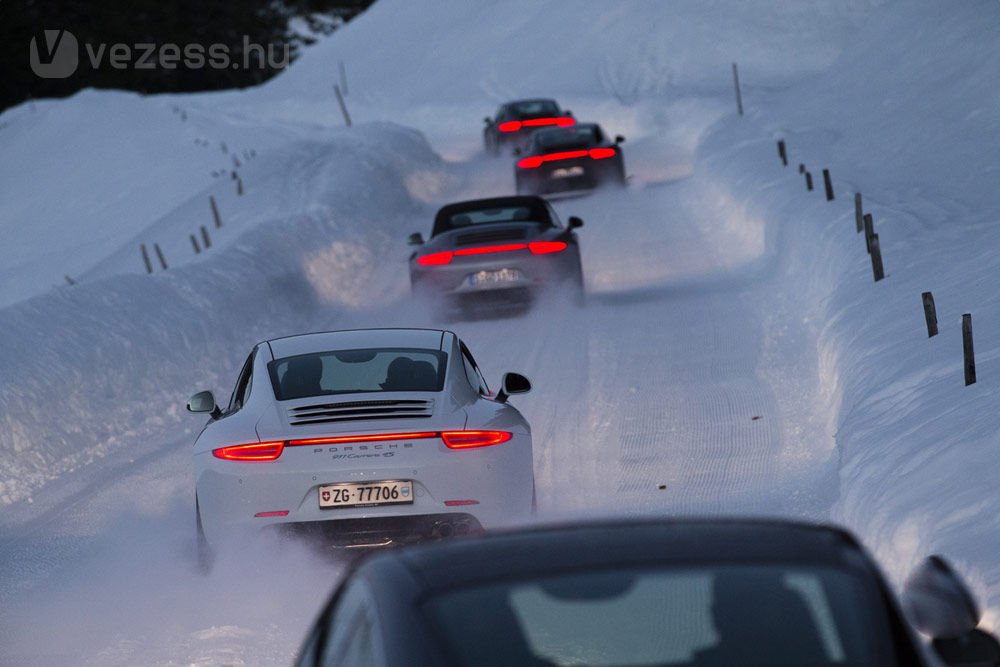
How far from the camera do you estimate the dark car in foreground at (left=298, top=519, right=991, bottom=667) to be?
3277mm

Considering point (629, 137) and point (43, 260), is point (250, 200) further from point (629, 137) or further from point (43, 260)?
point (43, 260)

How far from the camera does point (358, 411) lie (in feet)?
27.1

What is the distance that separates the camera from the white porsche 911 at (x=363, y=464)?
7.99m

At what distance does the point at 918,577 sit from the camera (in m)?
3.65

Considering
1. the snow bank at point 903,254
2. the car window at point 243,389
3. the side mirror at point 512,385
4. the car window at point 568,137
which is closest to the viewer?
the snow bank at point 903,254

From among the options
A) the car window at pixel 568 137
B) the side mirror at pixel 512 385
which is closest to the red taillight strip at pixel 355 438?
the side mirror at pixel 512 385

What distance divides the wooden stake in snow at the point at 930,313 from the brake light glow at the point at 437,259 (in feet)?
22.2

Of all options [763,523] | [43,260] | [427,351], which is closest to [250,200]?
[43,260]

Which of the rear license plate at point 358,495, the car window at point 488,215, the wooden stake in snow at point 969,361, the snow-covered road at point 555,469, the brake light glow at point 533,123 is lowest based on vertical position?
the snow-covered road at point 555,469

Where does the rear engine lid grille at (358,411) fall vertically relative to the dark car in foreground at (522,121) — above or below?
below

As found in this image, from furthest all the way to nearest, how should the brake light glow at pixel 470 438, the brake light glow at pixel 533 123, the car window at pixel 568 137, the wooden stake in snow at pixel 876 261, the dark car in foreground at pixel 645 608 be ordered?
the brake light glow at pixel 533 123 → the car window at pixel 568 137 → the wooden stake in snow at pixel 876 261 → the brake light glow at pixel 470 438 → the dark car in foreground at pixel 645 608

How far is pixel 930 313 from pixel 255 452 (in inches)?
215

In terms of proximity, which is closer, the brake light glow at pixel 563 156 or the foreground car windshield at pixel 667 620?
the foreground car windshield at pixel 667 620

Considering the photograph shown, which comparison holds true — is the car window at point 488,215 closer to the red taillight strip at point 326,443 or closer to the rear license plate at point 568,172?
the rear license plate at point 568,172
